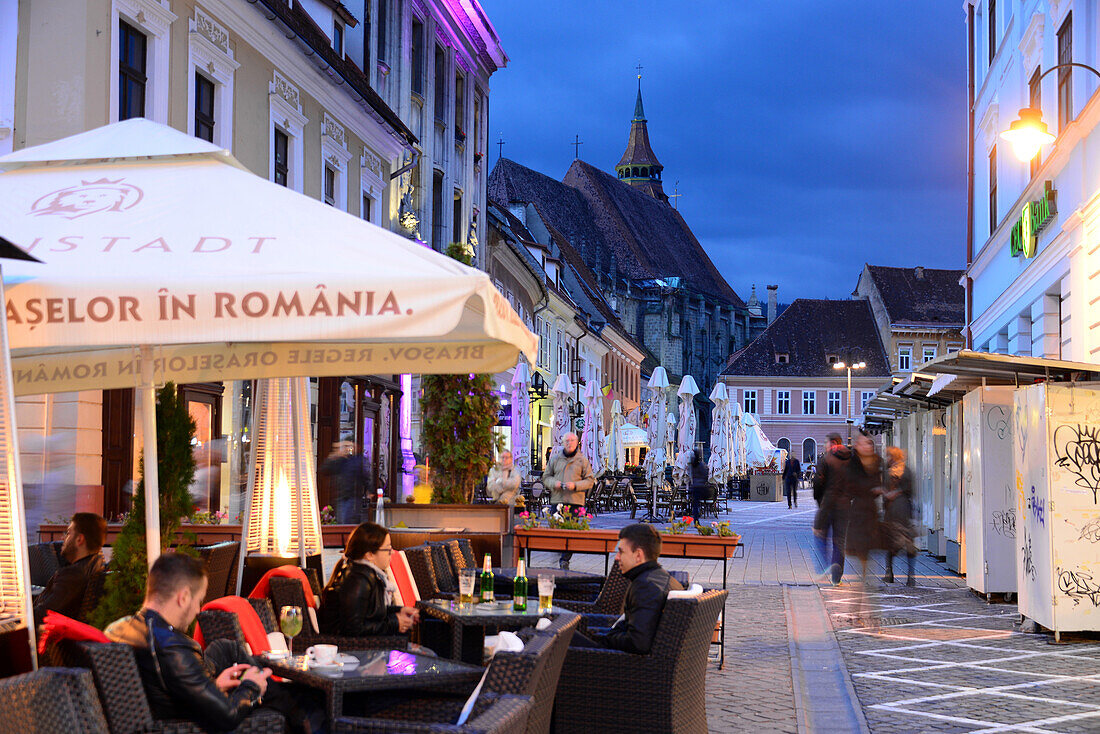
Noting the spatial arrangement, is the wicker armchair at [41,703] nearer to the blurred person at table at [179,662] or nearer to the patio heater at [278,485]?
the blurred person at table at [179,662]

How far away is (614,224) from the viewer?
304ft

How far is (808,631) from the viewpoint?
1266 cm

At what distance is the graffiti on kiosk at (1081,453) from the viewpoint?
11.9 meters

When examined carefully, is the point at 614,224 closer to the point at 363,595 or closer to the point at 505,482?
the point at 505,482

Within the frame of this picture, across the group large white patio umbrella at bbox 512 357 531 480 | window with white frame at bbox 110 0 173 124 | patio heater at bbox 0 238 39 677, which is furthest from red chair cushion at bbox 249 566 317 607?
large white patio umbrella at bbox 512 357 531 480

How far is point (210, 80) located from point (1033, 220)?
42.1ft

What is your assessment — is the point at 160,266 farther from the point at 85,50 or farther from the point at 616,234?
the point at 616,234

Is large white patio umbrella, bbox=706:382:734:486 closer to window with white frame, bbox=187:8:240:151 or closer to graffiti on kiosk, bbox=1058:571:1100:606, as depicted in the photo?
window with white frame, bbox=187:8:240:151

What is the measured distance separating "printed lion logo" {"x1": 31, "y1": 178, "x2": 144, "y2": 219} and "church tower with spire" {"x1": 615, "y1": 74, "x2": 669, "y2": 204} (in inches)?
4701

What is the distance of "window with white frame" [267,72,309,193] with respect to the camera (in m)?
21.5

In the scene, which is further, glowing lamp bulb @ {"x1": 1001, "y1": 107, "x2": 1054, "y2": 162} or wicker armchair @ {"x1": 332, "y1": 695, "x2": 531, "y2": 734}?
glowing lamp bulb @ {"x1": 1001, "y1": 107, "x2": 1054, "y2": 162}

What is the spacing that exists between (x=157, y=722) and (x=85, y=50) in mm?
12181

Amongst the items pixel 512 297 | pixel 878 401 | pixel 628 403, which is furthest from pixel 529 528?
pixel 628 403

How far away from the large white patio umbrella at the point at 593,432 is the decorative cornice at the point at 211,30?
63.8 ft
